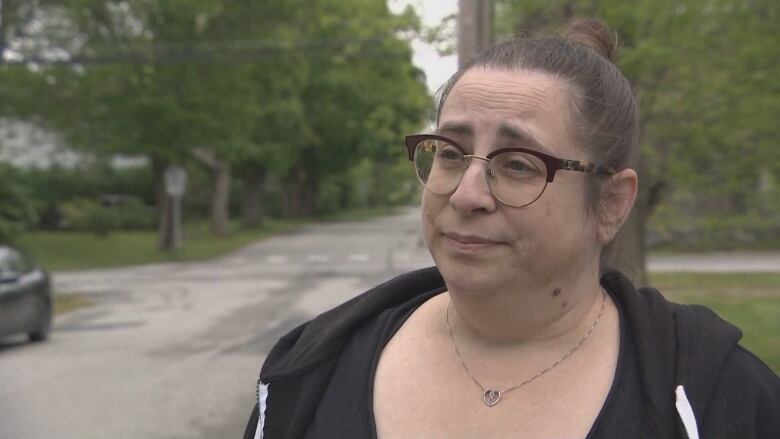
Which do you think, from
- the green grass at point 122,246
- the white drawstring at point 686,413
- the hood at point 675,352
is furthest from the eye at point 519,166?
the green grass at point 122,246

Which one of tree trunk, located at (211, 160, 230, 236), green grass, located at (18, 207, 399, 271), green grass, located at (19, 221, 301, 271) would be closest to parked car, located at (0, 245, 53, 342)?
green grass, located at (18, 207, 399, 271)

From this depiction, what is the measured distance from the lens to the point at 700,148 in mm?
9164

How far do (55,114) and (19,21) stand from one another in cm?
313

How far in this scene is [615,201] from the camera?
6.40 feet

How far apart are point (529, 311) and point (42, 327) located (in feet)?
45.2

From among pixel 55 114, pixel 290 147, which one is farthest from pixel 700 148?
pixel 290 147

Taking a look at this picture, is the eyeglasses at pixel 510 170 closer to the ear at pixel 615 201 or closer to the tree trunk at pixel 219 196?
the ear at pixel 615 201

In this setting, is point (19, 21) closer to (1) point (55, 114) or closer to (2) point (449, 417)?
(1) point (55, 114)

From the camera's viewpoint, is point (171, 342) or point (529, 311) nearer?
point (529, 311)

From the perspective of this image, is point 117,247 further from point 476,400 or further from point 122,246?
point 476,400

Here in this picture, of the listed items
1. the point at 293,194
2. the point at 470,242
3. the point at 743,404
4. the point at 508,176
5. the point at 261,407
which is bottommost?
the point at 293,194

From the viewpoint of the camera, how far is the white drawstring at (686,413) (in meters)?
1.66

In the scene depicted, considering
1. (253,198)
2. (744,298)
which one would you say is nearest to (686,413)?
(744,298)

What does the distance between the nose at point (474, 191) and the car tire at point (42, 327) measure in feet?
44.4
